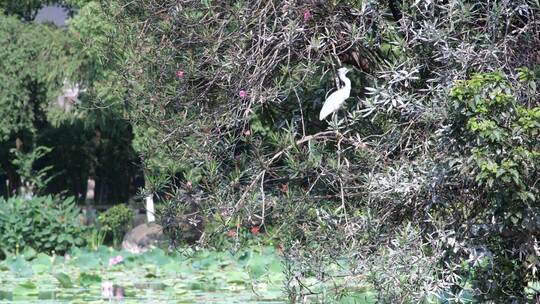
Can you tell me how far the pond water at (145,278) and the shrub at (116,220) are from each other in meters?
4.80

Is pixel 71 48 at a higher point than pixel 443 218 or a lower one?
higher

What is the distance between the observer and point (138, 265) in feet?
38.2

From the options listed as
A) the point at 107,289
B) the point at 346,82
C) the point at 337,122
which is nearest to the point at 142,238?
the point at 107,289

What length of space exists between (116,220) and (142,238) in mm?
1958

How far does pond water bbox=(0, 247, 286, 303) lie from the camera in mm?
8945

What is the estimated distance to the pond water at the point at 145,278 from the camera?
895cm

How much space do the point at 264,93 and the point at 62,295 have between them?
4.44 meters

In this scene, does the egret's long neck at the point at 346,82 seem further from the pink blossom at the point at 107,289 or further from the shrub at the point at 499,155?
the pink blossom at the point at 107,289

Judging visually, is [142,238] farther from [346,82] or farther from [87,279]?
[346,82]

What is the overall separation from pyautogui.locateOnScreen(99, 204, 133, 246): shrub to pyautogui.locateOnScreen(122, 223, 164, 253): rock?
38.1 inches

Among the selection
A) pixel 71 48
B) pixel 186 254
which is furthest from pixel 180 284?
pixel 71 48

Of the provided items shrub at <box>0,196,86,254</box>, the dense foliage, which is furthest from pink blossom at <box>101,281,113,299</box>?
shrub at <box>0,196,86,254</box>

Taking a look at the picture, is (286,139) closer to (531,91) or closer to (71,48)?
(531,91)

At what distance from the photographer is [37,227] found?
14.2 meters
